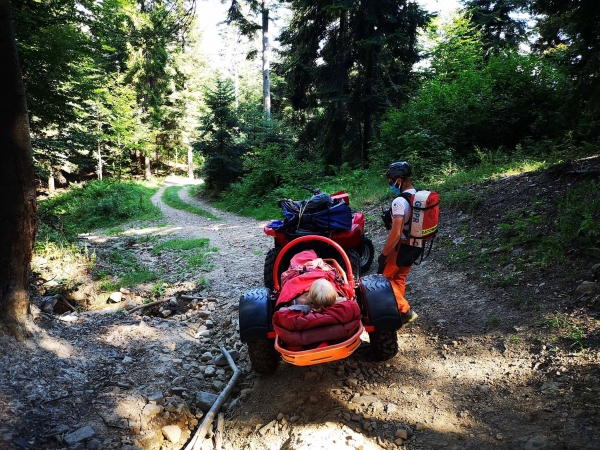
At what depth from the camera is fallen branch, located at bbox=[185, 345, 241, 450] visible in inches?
113

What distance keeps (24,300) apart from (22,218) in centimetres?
79

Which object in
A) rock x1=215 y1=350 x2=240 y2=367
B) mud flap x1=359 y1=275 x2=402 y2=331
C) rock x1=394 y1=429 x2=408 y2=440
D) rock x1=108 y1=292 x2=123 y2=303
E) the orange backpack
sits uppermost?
the orange backpack

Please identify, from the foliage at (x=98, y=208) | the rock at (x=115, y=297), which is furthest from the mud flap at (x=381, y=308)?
the foliage at (x=98, y=208)

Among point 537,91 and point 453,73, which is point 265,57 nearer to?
point 453,73

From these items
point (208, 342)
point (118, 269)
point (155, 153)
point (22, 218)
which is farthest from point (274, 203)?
point (155, 153)

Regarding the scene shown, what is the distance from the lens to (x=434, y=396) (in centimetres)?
299

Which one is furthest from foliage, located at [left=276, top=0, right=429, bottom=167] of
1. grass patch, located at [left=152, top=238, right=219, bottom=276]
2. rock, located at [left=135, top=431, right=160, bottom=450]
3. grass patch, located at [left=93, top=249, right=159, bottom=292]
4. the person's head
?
rock, located at [left=135, top=431, right=160, bottom=450]

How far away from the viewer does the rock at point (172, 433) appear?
296 centimetres

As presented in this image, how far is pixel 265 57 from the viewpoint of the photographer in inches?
825

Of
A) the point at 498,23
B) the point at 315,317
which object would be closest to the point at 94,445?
the point at 315,317

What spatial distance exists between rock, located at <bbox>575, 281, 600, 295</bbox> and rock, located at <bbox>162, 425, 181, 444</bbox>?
4107 millimetres

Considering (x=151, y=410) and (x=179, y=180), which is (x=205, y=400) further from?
(x=179, y=180)

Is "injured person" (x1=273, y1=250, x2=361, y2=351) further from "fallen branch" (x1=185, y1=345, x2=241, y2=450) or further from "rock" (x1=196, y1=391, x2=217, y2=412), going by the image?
"rock" (x1=196, y1=391, x2=217, y2=412)

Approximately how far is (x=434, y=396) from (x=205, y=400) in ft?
6.81
